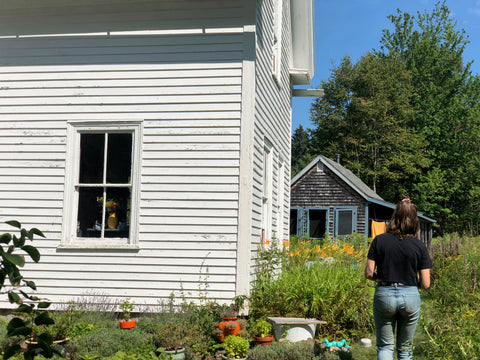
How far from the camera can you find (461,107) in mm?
42031

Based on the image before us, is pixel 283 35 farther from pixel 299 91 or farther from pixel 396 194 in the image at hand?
pixel 396 194

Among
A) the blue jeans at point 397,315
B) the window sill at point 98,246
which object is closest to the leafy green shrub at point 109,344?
the window sill at point 98,246

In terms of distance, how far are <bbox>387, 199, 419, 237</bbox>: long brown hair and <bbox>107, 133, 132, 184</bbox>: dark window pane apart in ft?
14.5

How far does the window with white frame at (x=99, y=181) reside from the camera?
7902 millimetres

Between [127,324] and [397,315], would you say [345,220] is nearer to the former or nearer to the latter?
[127,324]

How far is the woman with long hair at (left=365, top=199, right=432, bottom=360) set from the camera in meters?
4.75

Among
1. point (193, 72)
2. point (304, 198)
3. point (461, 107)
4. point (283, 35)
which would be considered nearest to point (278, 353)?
point (193, 72)

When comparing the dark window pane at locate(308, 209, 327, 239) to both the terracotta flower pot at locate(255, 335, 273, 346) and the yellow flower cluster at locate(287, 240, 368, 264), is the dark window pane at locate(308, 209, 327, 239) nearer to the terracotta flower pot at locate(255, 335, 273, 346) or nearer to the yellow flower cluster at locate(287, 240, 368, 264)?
the yellow flower cluster at locate(287, 240, 368, 264)

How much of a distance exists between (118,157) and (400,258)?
4.78 metres

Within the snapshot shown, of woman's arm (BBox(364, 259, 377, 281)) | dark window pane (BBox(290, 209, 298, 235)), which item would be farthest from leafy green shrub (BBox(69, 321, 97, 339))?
dark window pane (BBox(290, 209, 298, 235))

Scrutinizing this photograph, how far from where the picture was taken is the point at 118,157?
26.2 feet

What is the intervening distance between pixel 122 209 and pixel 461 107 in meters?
40.0

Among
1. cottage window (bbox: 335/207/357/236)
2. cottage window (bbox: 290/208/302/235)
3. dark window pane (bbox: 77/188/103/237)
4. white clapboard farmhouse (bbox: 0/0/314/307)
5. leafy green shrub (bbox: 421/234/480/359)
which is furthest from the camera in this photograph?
cottage window (bbox: 290/208/302/235)

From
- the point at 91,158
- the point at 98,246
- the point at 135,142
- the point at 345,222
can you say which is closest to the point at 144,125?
the point at 135,142
